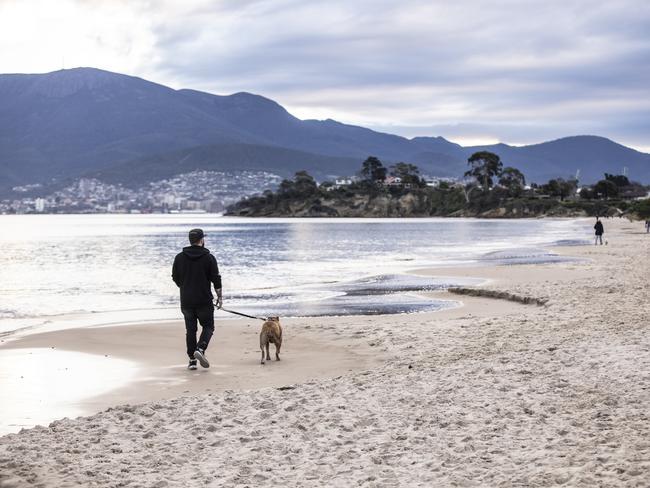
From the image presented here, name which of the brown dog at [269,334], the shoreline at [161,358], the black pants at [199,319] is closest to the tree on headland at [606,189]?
the shoreline at [161,358]

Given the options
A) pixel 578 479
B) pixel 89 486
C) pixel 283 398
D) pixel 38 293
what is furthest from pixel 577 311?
pixel 38 293

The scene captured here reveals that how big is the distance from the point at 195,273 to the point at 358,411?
3.98 metres

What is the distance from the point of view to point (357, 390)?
9273mm

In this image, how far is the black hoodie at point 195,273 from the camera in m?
11.2

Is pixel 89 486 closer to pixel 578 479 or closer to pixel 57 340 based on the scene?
pixel 578 479

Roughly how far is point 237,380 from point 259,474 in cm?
433

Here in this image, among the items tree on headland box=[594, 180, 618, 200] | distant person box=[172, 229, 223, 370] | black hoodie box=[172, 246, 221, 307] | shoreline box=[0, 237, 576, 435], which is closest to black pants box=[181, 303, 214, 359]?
distant person box=[172, 229, 223, 370]

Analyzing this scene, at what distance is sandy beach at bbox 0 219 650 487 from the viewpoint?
6371 millimetres

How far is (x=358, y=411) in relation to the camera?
823cm

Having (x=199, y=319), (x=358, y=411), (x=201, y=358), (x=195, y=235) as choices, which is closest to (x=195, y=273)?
(x=195, y=235)

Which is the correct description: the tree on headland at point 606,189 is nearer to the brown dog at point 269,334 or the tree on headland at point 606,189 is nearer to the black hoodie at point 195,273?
the brown dog at point 269,334

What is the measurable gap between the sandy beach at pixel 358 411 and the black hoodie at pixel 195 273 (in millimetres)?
1174

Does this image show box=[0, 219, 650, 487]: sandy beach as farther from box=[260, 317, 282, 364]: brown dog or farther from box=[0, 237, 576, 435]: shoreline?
box=[260, 317, 282, 364]: brown dog

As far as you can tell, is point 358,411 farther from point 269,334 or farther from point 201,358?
point 269,334
